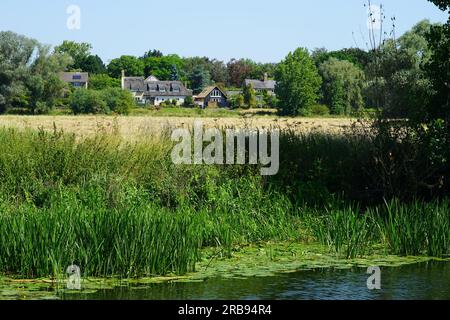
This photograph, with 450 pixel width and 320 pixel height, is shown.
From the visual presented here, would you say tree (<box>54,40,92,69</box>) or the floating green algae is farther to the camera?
tree (<box>54,40,92,69</box>)

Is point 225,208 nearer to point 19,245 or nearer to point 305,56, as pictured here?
point 19,245

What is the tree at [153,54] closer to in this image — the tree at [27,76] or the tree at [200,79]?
the tree at [200,79]

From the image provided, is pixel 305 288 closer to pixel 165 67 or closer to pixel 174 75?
pixel 174 75

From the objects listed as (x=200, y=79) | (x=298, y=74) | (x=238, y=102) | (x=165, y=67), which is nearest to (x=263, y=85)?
(x=200, y=79)

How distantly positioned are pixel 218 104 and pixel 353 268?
12756 cm

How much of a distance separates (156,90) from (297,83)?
5925 cm

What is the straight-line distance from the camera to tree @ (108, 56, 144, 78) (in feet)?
554

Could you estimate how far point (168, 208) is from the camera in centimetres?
1388

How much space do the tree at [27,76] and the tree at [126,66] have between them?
73299 mm

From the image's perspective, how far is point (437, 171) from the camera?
1540 cm

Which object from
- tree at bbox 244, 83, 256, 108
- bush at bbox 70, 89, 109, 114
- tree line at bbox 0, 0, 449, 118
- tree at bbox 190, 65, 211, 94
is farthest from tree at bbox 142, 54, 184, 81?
bush at bbox 70, 89, 109, 114

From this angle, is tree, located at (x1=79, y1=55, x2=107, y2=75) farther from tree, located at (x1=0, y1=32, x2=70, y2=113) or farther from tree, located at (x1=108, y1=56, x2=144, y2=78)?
tree, located at (x1=0, y1=32, x2=70, y2=113)

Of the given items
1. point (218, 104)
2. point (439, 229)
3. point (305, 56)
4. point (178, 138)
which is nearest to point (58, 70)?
point (305, 56)

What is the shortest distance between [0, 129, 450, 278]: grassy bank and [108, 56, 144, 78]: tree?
15321cm
